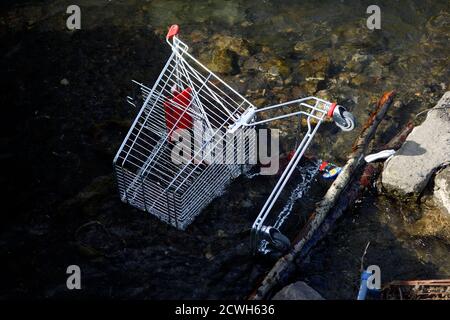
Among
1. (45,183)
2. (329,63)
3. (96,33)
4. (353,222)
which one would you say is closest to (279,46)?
(329,63)

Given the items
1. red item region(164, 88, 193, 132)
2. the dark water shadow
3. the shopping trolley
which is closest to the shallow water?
the shopping trolley

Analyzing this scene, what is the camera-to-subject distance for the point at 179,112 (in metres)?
5.28

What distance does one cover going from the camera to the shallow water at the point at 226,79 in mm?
5160

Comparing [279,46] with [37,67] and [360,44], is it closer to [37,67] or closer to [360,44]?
[360,44]

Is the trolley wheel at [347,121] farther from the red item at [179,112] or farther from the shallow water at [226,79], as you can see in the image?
the red item at [179,112]

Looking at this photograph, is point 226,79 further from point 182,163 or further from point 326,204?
point 326,204

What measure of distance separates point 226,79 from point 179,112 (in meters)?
1.90

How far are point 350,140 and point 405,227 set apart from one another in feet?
3.97

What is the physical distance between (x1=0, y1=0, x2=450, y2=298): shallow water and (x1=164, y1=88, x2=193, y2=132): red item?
89cm

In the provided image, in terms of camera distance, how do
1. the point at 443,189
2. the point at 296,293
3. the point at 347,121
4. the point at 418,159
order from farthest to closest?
the point at 418,159
the point at 443,189
the point at 347,121
the point at 296,293

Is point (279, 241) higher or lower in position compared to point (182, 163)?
lower

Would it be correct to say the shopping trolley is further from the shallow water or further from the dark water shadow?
the dark water shadow

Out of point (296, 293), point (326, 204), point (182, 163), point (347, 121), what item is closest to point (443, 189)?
point (326, 204)

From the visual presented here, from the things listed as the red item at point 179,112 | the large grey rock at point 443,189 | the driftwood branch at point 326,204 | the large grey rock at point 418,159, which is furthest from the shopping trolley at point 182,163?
the large grey rock at point 443,189
